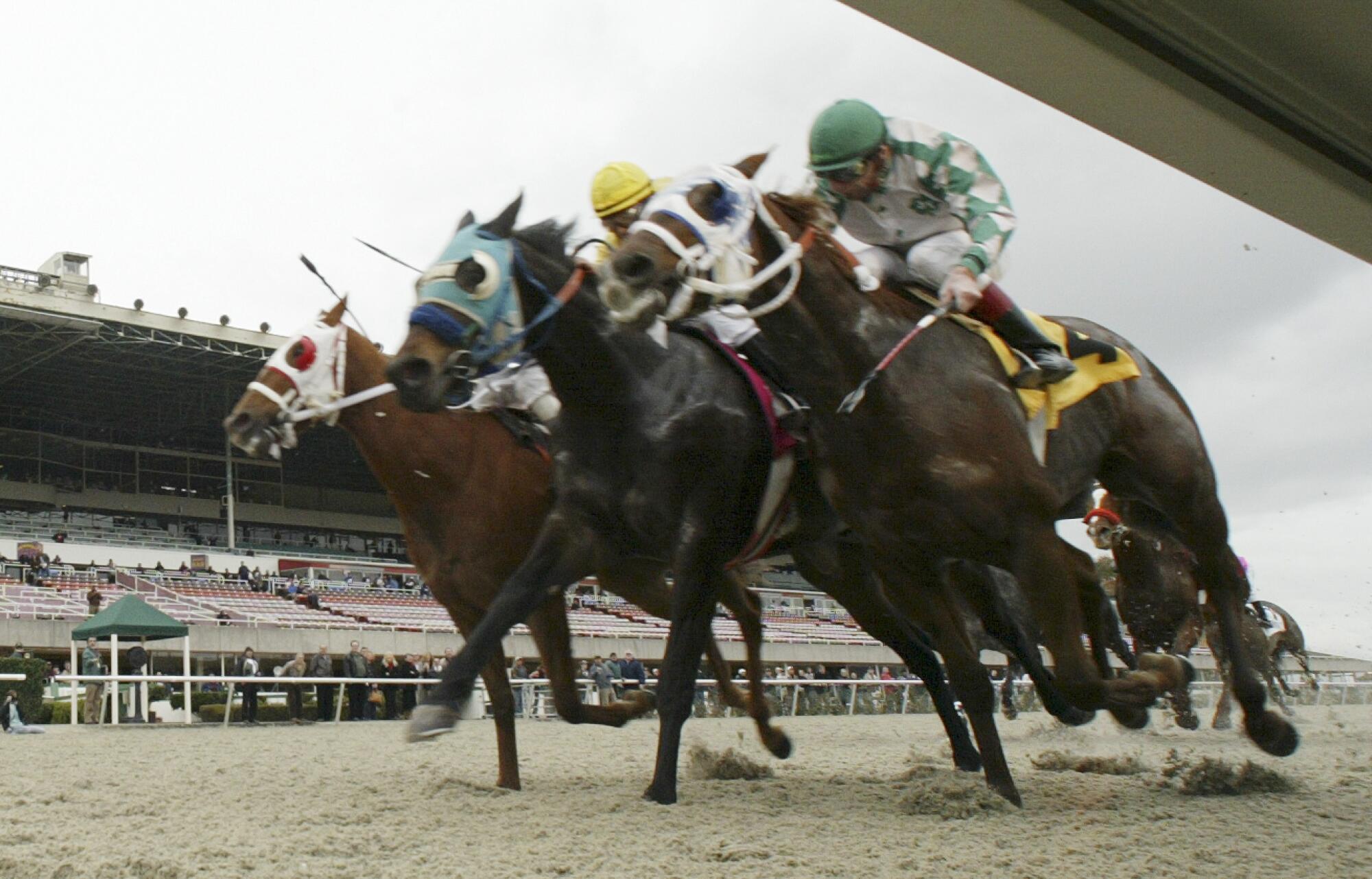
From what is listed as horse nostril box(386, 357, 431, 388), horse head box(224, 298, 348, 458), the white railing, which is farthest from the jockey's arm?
the white railing

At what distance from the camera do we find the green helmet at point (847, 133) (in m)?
4.68

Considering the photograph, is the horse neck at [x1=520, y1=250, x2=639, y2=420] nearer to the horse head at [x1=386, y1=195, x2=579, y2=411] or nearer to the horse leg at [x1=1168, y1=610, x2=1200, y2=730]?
the horse head at [x1=386, y1=195, x2=579, y2=411]

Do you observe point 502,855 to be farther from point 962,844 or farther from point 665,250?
point 665,250

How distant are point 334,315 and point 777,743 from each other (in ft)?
10.3

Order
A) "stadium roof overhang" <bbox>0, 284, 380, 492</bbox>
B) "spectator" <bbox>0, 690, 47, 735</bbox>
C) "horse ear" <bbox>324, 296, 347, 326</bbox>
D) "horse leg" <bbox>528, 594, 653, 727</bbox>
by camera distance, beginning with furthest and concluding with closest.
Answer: "stadium roof overhang" <bbox>0, 284, 380, 492</bbox>
"spectator" <bbox>0, 690, 47, 735</bbox>
"horse ear" <bbox>324, 296, 347, 326</bbox>
"horse leg" <bbox>528, 594, 653, 727</bbox>

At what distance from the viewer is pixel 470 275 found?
193 inches

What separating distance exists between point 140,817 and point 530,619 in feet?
5.79

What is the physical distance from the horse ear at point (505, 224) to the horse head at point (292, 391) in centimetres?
164

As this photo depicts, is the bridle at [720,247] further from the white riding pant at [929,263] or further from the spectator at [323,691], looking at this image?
the spectator at [323,691]

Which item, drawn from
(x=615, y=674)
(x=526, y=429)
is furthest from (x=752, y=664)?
(x=615, y=674)

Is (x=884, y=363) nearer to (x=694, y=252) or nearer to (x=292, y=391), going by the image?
(x=694, y=252)

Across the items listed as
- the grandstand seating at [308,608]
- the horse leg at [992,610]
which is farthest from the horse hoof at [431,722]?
the grandstand seating at [308,608]

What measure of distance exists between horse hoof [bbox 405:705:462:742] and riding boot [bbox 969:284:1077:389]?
2424 mm

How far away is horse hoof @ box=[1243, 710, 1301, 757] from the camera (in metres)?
4.88
